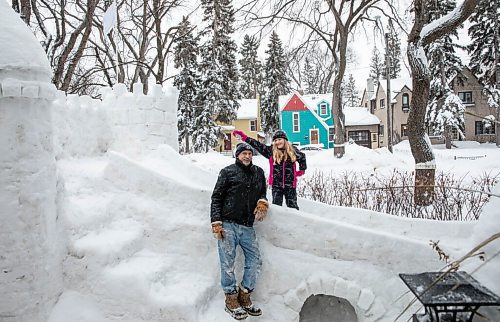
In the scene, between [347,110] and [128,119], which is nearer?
[128,119]

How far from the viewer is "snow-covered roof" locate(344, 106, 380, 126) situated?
124 ft

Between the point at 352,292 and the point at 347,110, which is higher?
the point at 347,110

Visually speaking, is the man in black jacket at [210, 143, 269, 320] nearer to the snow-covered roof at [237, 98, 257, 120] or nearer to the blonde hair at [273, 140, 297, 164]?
the blonde hair at [273, 140, 297, 164]

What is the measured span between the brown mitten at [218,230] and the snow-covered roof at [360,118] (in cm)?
3505

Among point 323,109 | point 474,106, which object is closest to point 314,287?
point 323,109

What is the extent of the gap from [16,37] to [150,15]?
49.6 feet

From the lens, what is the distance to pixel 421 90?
26.6ft

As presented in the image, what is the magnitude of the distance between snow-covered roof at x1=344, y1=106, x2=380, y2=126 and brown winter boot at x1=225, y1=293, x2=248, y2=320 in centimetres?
3521

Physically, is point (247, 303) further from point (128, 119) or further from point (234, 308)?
point (128, 119)

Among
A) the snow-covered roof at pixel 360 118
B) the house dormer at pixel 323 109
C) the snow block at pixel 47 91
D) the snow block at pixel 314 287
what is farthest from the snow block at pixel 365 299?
the snow-covered roof at pixel 360 118

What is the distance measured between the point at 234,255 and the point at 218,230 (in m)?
0.36

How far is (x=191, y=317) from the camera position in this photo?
3.93m

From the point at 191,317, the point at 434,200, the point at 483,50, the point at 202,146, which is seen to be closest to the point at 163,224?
the point at 191,317

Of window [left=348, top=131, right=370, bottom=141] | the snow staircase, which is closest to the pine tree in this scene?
window [left=348, top=131, right=370, bottom=141]
